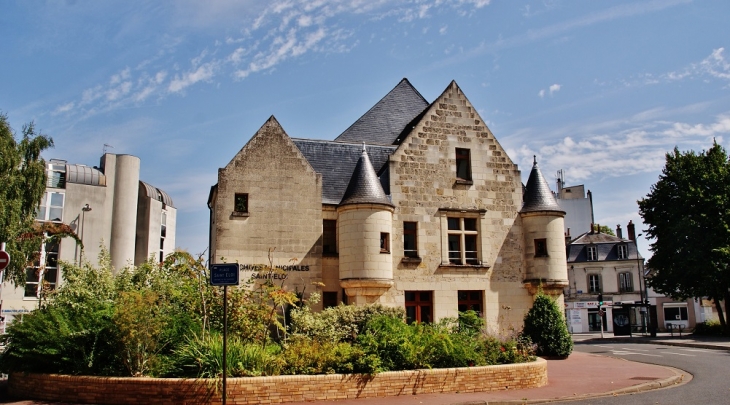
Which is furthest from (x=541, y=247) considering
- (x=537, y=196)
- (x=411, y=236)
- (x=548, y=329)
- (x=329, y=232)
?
(x=329, y=232)

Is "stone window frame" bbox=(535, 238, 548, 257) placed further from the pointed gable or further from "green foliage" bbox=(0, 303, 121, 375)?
"green foliage" bbox=(0, 303, 121, 375)

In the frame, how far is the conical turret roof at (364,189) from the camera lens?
21984 millimetres

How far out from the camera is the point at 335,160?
994 inches

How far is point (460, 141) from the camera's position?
82.1ft

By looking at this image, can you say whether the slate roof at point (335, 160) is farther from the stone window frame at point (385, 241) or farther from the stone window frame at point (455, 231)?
the stone window frame at point (455, 231)

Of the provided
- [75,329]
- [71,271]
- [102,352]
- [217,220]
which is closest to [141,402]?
[102,352]

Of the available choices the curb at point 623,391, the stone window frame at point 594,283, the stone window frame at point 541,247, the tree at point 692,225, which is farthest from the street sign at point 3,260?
the stone window frame at point 594,283

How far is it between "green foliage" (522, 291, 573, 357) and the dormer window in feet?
113

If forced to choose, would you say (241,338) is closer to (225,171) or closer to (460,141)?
(225,171)

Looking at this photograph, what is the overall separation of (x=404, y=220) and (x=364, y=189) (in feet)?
7.62

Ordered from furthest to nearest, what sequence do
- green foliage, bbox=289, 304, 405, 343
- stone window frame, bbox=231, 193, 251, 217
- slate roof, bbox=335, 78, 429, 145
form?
slate roof, bbox=335, 78, 429, 145 → stone window frame, bbox=231, 193, 251, 217 → green foliage, bbox=289, 304, 405, 343

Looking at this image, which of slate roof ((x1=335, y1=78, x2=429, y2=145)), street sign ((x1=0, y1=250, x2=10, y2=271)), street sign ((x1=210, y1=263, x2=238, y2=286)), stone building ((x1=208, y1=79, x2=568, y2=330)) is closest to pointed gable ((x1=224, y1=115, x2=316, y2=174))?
stone building ((x1=208, y1=79, x2=568, y2=330))

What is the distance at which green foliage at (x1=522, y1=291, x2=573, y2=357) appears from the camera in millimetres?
22469

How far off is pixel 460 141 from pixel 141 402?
16867mm
